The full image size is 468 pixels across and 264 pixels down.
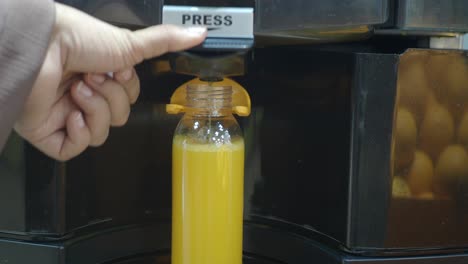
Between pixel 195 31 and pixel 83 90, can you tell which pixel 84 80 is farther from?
pixel 195 31

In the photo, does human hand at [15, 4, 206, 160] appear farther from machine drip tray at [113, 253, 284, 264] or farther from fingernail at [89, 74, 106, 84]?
machine drip tray at [113, 253, 284, 264]

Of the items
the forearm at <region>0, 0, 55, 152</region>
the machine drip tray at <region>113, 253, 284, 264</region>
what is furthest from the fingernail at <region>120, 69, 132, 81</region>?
the machine drip tray at <region>113, 253, 284, 264</region>

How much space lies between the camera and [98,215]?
72 cm

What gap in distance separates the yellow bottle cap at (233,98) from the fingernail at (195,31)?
0.15 meters

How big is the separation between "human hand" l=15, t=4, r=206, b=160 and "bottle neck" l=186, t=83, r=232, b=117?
80mm

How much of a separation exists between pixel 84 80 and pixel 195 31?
0.13 m

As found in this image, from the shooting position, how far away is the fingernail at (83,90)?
598 mm

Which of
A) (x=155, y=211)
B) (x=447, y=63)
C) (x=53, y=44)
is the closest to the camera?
(x=53, y=44)

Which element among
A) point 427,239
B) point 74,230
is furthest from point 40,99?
point 427,239

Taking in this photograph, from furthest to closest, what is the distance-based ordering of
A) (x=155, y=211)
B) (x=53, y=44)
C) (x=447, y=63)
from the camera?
(x=155, y=211) → (x=447, y=63) → (x=53, y=44)

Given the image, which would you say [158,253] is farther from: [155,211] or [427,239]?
[427,239]

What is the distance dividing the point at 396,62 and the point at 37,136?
0.35 metres

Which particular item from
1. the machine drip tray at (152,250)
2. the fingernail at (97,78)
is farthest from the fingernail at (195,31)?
the machine drip tray at (152,250)

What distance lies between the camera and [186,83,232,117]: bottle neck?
27.3 inches
